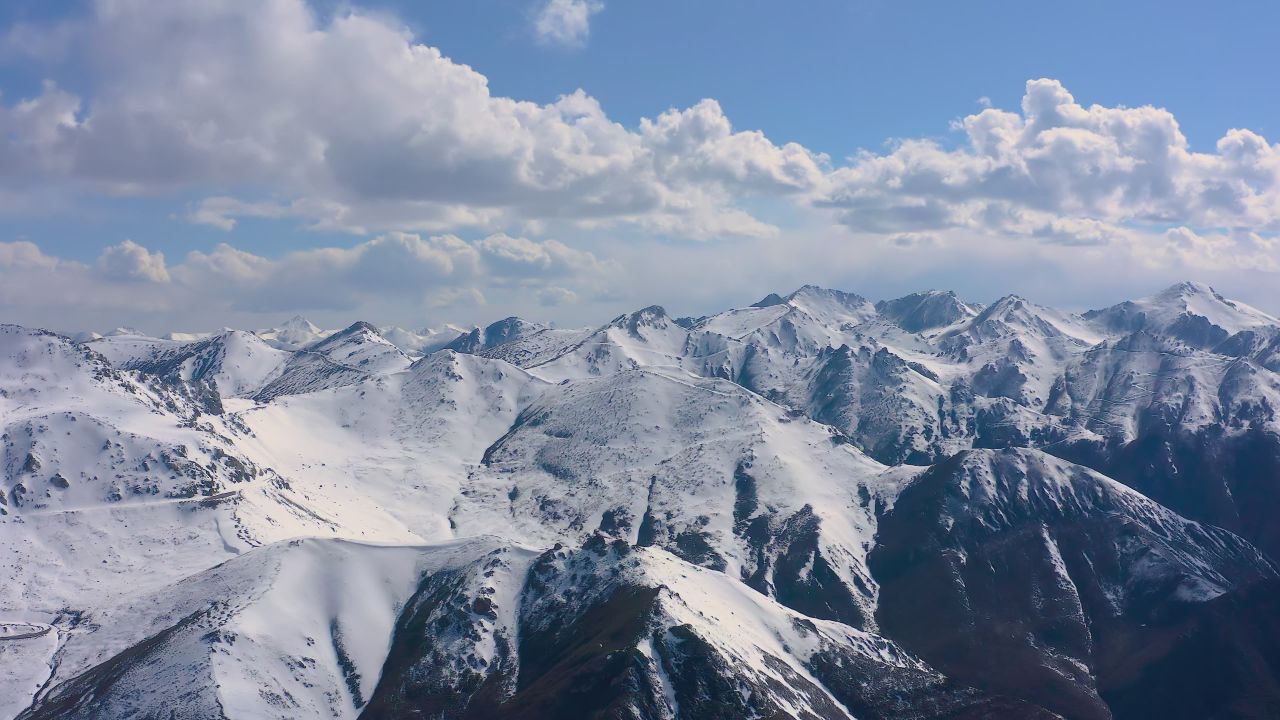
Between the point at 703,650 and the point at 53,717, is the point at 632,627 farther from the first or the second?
the point at 53,717

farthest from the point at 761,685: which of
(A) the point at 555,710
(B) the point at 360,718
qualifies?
(B) the point at 360,718

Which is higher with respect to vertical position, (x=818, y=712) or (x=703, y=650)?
(x=703, y=650)

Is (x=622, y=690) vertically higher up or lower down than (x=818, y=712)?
higher up

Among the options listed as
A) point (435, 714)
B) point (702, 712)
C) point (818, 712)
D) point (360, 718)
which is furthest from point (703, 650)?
point (360, 718)

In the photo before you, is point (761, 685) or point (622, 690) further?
point (761, 685)

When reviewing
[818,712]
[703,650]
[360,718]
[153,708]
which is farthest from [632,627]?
[153,708]

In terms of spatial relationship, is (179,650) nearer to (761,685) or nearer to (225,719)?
(225,719)

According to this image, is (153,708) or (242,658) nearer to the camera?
(153,708)

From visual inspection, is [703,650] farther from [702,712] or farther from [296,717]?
[296,717]
